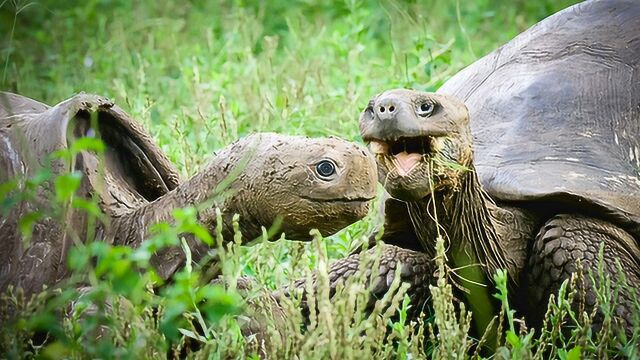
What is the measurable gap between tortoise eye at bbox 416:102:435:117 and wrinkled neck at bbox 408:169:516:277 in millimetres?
271

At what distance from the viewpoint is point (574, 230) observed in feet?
11.5

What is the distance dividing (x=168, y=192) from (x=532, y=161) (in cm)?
117

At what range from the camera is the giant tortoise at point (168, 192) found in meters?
2.63

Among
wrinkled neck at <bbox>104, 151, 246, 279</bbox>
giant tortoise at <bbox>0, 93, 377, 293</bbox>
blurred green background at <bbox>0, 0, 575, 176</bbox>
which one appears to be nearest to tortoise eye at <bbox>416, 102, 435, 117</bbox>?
giant tortoise at <bbox>0, 93, 377, 293</bbox>

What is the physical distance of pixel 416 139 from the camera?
10.2ft

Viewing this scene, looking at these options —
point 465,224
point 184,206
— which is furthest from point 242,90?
point 184,206

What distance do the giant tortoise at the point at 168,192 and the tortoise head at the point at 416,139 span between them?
0.98 ft

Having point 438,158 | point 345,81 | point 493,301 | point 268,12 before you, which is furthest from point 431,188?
point 268,12

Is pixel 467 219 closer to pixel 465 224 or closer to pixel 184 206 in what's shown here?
pixel 465 224

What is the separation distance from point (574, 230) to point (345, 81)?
2.45 meters

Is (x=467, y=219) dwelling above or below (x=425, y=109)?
below

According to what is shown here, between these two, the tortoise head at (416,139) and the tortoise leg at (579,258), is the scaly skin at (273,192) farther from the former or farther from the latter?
the tortoise leg at (579,258)

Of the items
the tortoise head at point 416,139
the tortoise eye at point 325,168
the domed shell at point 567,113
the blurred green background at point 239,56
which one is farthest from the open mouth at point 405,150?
the blurred green background at point 239,56

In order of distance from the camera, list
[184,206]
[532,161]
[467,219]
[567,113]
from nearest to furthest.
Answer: [184,206] < [467,219] < [532,161] < [567,113]
